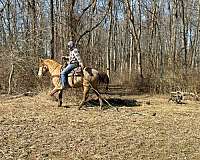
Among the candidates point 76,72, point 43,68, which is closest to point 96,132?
point 76,72

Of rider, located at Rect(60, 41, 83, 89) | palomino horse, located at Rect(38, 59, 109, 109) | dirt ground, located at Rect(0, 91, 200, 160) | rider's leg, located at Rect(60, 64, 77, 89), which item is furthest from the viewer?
palomino horse, located at Rect(38, 59, 109, 109)

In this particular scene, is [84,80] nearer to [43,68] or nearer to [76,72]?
[76,72]

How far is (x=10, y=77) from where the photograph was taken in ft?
65.2

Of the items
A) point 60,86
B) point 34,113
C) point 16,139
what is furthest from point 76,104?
point 16,139

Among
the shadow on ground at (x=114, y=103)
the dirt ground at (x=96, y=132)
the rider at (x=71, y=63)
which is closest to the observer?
the dirt ground at (x=96, y=132)

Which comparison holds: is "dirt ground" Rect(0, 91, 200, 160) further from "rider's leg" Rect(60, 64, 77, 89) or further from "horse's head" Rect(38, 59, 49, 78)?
"horse's head" Rect(38, 59, 49, 78)

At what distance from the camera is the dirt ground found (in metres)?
9.37

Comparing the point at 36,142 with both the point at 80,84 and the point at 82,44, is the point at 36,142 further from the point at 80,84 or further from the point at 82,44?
the point at 82,44

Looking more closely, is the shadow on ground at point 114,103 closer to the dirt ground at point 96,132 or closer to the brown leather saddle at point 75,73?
the dirt ground at point 96,132

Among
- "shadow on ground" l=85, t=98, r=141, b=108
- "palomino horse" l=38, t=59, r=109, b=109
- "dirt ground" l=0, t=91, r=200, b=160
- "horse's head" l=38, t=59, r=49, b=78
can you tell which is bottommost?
"dirt ground" l=0, t=91, r=200, b=160

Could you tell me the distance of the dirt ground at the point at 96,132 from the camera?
937 cm

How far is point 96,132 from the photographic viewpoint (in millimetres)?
11125

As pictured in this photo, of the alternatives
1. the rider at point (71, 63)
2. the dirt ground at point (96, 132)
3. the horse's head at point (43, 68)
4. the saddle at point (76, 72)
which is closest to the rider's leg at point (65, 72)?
the rider at point (71, 63)

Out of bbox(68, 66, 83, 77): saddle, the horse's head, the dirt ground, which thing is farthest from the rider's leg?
the horse's head
